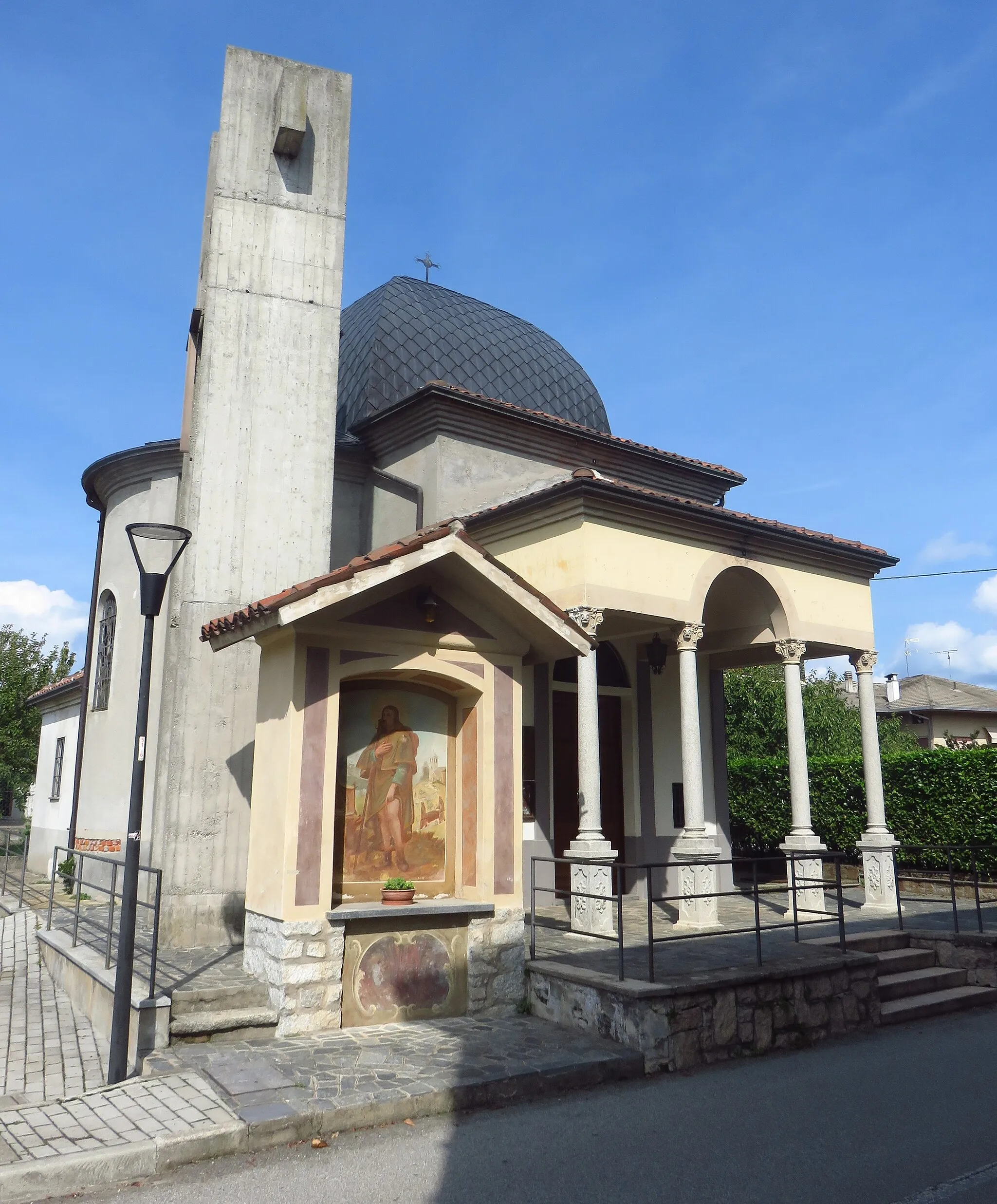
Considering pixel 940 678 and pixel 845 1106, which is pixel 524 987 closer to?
pixel 845 1106

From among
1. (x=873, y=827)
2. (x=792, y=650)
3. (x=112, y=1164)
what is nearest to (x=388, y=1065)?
(x=112, y=1164)

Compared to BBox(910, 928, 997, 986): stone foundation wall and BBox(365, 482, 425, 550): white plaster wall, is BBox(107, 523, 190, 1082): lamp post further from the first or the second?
BBox(910, 928, 997, 986): stone foundation wall

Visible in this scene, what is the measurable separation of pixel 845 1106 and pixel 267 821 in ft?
14.7

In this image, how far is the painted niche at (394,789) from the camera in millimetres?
7598

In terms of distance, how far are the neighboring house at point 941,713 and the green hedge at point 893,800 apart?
18230 millimetres

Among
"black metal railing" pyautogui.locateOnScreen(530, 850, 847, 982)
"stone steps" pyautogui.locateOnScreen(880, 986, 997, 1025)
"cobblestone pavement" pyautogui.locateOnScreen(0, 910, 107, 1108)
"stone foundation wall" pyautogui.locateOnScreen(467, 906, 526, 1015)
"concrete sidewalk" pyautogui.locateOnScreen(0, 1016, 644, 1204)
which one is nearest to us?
"concrete sidewalk" pyautogui.locateOnScreen(0, 1016, 644, 1204)

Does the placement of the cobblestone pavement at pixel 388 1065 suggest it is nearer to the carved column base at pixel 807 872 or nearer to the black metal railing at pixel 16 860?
the carved column base at pixel 807 872

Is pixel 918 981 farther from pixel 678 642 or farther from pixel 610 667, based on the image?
pixel 610 667

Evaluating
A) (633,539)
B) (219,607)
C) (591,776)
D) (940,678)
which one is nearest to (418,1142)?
(591,776)

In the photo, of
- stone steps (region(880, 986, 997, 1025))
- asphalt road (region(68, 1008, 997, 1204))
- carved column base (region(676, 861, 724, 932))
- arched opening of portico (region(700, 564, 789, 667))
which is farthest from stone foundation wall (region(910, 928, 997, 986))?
arched opening of portico (region(700, 564, 789, 667))

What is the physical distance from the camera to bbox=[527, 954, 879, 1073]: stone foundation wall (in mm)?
6641

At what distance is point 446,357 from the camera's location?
15.2 meters

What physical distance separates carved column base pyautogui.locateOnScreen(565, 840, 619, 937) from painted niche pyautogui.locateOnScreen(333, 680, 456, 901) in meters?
2.17

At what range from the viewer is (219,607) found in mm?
10070
